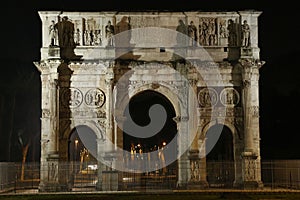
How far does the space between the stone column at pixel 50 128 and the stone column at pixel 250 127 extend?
897 cm

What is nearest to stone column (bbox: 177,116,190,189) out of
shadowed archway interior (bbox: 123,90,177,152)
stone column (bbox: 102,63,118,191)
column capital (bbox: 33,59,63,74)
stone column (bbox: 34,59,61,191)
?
stone column (bbox: 102,63,118,191)

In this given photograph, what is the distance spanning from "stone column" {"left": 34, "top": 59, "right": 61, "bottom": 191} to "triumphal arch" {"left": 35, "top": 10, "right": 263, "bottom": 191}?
49mm

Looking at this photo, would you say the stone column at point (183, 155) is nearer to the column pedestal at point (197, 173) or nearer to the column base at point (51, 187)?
the column pedestal at point (197, 173)

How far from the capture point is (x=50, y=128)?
2838 centimetres

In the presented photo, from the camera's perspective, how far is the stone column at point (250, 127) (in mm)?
28344

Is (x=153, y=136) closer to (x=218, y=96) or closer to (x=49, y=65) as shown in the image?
(x=218, y=96)

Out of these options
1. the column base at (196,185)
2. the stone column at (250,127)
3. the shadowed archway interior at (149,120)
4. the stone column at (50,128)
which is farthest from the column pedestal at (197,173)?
the shadowed archway interior at (149,120)

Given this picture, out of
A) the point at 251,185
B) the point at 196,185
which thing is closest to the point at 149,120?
the point at 196,185

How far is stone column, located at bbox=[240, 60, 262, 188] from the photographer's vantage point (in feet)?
93.0

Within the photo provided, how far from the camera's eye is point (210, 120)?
29453 millimetres

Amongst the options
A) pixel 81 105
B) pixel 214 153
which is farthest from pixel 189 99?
pixel 214 153

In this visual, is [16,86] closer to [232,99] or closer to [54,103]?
[54,103]

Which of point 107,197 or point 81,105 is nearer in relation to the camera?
point 107,197

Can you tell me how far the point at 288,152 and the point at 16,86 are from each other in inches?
818
